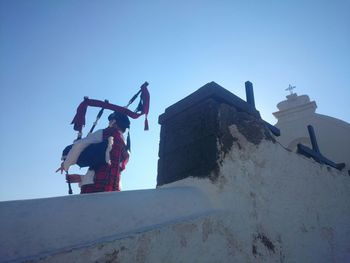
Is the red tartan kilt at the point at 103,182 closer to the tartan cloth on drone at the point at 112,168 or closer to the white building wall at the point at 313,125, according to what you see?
the tartan cloth on drone at the point at 112,168

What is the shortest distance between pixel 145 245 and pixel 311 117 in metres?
8.94

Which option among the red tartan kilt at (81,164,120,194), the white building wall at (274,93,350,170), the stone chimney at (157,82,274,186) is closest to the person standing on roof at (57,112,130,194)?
the red tartan kilt at (81,164,120,194)

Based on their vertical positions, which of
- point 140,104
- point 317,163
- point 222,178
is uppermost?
point 140,104

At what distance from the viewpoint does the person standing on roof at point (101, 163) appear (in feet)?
11.3

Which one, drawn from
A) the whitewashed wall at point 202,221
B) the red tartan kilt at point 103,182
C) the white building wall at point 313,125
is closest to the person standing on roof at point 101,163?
the red tartan kilt at point 103,182

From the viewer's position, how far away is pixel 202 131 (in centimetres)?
212

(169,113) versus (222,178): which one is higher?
(169,113)

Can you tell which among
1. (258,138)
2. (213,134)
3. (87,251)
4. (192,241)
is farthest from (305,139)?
(87,251)

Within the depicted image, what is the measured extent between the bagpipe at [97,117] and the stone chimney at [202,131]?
143 centimetres

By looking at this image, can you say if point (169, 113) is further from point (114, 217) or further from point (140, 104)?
point (140, 104)

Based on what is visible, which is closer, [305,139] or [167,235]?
[167,235]

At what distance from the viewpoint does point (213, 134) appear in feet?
6.63

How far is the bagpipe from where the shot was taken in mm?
3566

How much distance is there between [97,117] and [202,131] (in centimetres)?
297
